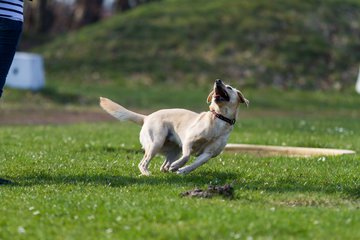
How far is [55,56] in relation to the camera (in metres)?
37.0

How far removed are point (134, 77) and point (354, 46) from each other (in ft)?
32.9

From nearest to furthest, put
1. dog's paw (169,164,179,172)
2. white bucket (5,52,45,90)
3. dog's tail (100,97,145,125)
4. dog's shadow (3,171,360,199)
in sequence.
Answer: dog's shadow (3,171,360,199) < dog's paw (169,164,179,172) < dog's tail (100,97,145,125) < white bucket (5,52,45,90)

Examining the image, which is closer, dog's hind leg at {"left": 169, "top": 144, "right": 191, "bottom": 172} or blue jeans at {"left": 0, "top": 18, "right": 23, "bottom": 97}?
blue jeans at {"left": 0, "top": 18, "right": 23, "bottom": 97}

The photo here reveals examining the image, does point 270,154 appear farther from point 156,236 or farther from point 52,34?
point 52,34

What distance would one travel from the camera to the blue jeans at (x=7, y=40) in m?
9.61

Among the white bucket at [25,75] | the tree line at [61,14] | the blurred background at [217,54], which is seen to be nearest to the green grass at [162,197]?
the white bucket at [25,75]

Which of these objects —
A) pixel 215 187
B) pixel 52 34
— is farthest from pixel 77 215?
pixel 52 34

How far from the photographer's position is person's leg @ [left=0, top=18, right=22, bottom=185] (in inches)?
378

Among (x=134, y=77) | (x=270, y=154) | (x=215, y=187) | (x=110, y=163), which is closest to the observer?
(x=215, y=187)

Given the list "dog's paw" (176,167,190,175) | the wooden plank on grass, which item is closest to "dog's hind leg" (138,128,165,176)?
"dog's paw" (176,167,190,175)

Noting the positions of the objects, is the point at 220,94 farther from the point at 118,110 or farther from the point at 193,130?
the point at 118,110

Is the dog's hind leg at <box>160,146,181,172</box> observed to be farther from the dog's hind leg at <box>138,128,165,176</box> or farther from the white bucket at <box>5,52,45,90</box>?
the white bucket at <box>5,52,45,90</box>

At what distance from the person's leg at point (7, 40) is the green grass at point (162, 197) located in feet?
4.31

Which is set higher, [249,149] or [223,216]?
[223,216]
